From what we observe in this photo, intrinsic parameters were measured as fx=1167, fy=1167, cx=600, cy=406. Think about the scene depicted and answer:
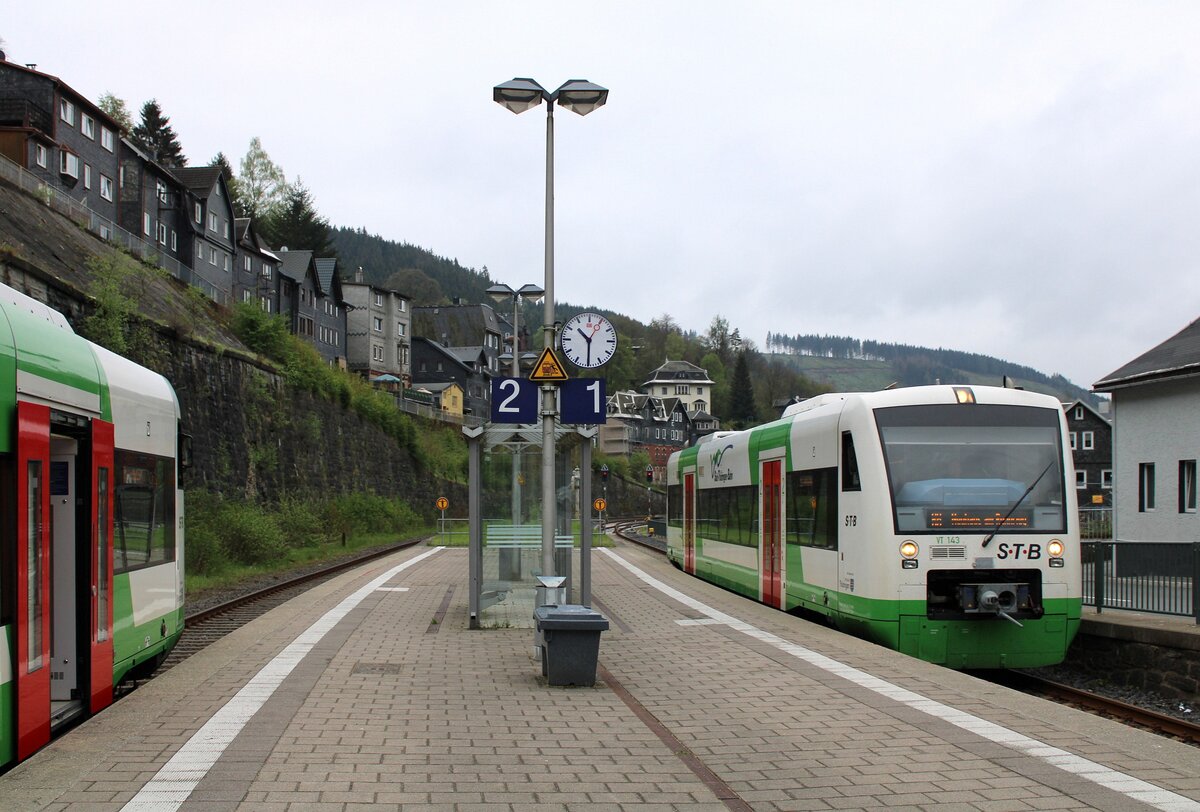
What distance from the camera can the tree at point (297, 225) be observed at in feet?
309

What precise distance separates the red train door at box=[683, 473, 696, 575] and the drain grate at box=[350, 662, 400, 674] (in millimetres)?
14338

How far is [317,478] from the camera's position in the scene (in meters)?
45.7

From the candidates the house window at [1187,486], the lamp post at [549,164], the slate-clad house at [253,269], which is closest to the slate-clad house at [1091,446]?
the slate-clad house at [253,269]

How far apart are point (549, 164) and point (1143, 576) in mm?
9448

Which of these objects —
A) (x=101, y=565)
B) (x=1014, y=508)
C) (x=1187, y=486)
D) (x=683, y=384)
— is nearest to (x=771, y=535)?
(x=1014, y=508)

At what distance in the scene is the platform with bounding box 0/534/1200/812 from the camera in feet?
20.9

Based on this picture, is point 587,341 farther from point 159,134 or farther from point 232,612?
point 159,134

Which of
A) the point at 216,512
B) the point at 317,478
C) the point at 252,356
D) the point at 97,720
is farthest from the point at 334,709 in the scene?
the point at 317,478

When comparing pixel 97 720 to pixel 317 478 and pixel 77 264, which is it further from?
pixel 317 478

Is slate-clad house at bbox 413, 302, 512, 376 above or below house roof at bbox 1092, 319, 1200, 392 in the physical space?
above

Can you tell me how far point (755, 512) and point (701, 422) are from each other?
13687cm

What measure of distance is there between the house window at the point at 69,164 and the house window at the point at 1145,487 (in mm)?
43826

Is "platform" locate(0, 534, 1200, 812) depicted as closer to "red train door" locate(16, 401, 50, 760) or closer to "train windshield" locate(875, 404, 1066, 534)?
"red train door" locate(16, 401, 50, 760)

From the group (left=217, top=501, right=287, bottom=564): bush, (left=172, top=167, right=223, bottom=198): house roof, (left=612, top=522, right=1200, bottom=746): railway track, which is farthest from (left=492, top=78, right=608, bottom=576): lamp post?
(left=172, top=167, right=223, bottom=198): house roof
